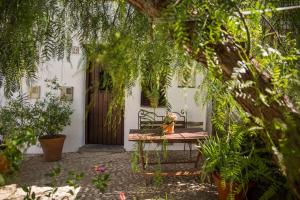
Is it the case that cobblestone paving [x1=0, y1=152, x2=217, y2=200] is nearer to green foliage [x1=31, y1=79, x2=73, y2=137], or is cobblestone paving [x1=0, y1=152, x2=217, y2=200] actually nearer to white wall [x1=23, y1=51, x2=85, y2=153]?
white wall [x1=23, y1=51, x2=85, y2=153]

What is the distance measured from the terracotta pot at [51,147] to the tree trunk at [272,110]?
5.59 meters

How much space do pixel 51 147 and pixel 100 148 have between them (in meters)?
1.09

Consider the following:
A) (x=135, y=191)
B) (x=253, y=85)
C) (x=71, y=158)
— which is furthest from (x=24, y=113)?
(x=253, y=85)

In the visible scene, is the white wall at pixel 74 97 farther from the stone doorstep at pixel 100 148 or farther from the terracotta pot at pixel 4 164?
the terracotta pot at pixel 4 164

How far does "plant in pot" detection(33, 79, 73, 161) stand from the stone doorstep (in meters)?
0.59

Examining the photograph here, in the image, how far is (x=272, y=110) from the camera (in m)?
0.89

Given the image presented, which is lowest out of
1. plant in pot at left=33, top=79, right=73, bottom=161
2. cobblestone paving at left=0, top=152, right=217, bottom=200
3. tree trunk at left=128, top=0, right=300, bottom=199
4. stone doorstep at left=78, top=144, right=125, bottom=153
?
cobblestone paving at left=0, top=152, right=217, bottom=200

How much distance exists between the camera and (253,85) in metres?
0.92

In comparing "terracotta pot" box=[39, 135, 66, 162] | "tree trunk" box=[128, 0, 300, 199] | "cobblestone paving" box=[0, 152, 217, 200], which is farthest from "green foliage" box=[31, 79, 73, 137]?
"tree trunk" box=[128, 0, 300, 199]

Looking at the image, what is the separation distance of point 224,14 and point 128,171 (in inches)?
195

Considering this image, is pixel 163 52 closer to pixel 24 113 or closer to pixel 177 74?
pixel 177 74

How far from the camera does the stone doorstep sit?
22.7 feet

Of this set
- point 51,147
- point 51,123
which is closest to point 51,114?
→ point 51,123

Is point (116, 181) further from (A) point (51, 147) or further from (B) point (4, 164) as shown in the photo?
(B) point (4, 164)
